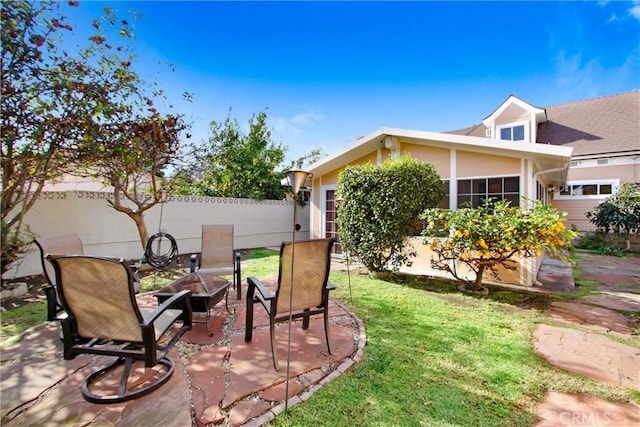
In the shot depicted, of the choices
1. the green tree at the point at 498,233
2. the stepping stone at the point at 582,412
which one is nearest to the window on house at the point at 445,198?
the green tree at the point at 498,233

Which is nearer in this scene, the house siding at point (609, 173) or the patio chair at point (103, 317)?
the patio chair at point (103, 317)

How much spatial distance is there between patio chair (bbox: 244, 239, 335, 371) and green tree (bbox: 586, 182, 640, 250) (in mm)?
14768

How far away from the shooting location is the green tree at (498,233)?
5145mm

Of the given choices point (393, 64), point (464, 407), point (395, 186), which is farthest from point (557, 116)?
point (464, 407)

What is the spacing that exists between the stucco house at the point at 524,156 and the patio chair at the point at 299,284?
546cm

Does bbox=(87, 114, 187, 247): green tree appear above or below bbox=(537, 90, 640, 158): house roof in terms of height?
below

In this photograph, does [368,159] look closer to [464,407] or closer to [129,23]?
[129,23]

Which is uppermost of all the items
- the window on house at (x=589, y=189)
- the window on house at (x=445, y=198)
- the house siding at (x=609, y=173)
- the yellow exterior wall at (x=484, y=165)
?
the house siding at (x=609, y=173)

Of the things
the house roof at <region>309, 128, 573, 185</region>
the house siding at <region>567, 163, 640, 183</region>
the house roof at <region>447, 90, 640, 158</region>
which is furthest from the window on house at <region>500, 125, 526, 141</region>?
the house roof at <region>309, 128, 573, 185</region>

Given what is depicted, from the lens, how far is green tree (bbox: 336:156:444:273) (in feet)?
21.6

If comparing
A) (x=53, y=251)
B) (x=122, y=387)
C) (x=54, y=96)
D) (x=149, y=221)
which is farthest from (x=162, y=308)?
(x=149, y=221)

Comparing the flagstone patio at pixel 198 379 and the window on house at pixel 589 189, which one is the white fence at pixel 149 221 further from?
the window on house at pixel 589 189

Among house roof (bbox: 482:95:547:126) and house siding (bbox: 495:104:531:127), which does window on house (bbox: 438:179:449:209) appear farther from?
house siding (bbox: 495:104:531:127)

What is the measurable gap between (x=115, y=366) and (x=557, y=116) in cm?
2229
